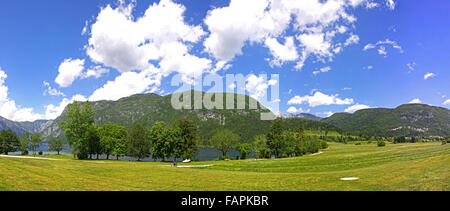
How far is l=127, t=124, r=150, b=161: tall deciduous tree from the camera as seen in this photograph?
84000 millimetres

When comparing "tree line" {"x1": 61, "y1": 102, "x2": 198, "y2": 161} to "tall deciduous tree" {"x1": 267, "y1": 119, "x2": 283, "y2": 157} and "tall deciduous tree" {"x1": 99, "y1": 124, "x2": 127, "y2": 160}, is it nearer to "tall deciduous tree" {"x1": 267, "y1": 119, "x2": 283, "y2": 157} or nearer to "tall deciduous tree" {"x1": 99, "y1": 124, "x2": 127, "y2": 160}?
"tall deciduous tree" {"x1": 99, "y1": 124, "x2": 127, "y2": 160}

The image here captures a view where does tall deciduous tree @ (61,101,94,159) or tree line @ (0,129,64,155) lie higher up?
tall deciduous tree @ (61,101,94,159)

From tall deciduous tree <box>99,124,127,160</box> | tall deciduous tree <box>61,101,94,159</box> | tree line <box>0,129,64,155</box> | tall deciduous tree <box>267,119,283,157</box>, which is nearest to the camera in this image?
tall deciduous tree <box>61,101,94,159</box>

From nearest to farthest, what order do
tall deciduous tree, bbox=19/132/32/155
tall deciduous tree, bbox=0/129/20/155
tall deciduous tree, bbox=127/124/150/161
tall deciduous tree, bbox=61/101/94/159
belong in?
1. tall deciduous tree, bbox=61/101/94/159
2. tall deciduous tree, bbox=127/124/150/161
3. tall deciduous tree, bbox=0/129/20/155
4. tall deciduous tree, bbox=19/132/32/155

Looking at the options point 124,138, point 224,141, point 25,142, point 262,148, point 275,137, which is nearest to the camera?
point 124,138

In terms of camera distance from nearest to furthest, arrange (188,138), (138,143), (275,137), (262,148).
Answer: (188,138)
(138,143)
(275,137)
(262,148)

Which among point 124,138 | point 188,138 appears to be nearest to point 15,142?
point 124,138

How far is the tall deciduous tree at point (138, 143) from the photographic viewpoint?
3307 inches

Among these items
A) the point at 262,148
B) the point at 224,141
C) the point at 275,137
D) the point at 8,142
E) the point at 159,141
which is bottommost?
the point at 262,148

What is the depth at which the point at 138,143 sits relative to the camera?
8469 centimetres

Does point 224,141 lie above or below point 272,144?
above

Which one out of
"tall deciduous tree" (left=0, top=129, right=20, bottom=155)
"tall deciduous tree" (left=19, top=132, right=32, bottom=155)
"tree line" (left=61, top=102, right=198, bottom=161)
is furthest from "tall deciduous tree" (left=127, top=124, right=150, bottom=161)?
"tall deciduous tree" (left=19, top=132, right=32, bottom=155)

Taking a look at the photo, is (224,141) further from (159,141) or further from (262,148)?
(159,141)
